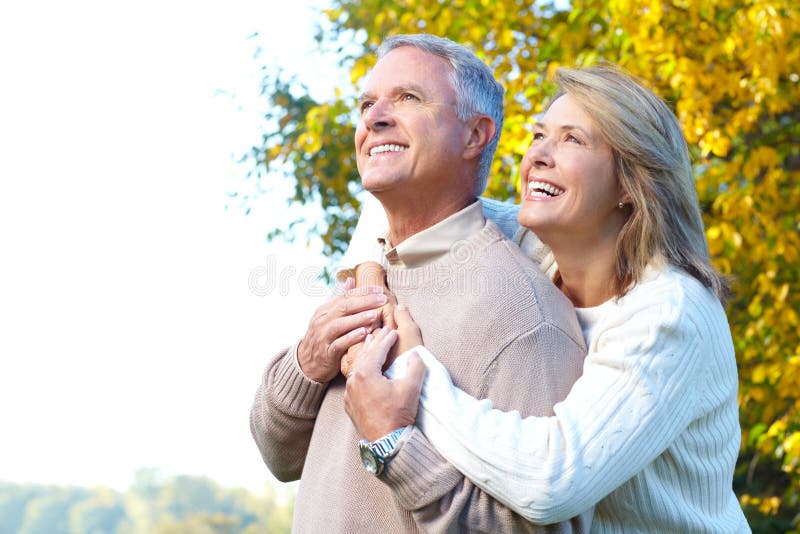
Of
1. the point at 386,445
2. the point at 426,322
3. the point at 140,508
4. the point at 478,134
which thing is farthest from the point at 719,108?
the point at 140,508

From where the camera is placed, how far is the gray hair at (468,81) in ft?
7.33

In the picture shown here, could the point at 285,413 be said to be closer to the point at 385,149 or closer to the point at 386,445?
the point at 386,445

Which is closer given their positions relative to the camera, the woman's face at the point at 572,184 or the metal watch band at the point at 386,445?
the metal watch band at the point at 386,445

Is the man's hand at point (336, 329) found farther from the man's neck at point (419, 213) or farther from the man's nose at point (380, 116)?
the man's nose at point (380, 116)

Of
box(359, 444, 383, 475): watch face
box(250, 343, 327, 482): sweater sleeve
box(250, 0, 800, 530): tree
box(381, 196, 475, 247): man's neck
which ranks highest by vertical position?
box(250, 0, 800, 530): tree

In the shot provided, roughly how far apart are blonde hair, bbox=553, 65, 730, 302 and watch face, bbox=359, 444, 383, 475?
2.10 feet

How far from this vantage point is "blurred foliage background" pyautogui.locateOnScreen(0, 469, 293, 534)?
20.9ft

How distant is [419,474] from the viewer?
1.76 m

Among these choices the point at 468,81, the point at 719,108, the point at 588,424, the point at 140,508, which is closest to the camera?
the point at 588,424

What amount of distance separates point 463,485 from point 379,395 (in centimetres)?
23

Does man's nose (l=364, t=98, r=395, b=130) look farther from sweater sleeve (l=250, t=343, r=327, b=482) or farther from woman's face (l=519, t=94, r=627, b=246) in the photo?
sweater sleeve (l=250, t=343, r=327, b=482)

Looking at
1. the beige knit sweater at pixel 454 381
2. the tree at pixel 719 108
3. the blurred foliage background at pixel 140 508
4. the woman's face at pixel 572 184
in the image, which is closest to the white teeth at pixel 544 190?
the woman's face at pixel 572 184

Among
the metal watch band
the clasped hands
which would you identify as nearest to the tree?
the clasped hands

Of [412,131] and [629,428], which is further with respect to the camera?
[412,131]
